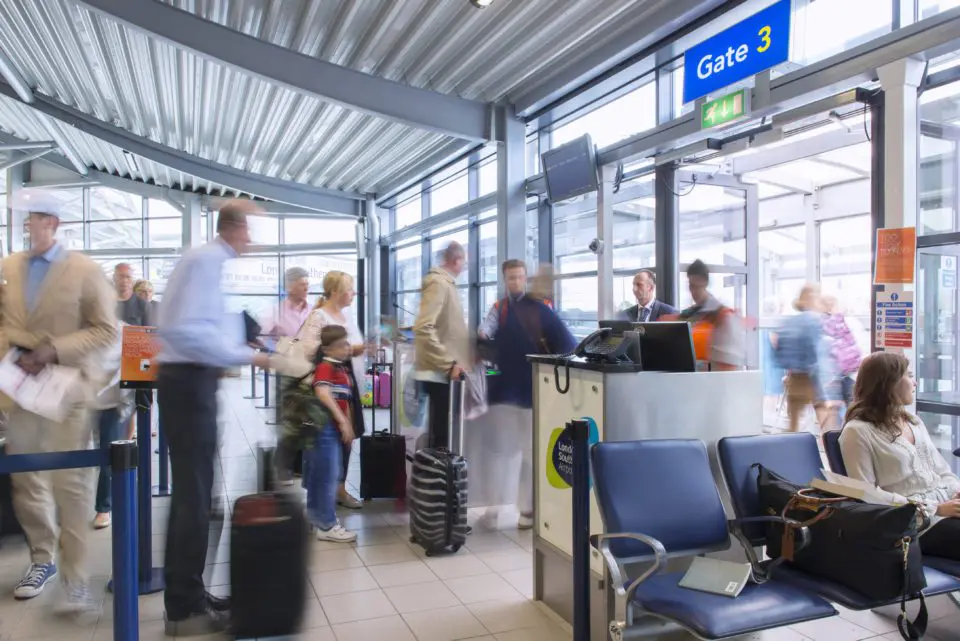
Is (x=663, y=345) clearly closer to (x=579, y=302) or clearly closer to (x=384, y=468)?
(x=384, y=468)

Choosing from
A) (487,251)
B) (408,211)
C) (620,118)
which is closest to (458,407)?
(620,118)

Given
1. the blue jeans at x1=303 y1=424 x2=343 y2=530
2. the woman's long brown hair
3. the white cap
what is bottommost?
the blue jeans at x1=303 y1=424 x2=343 y2=530

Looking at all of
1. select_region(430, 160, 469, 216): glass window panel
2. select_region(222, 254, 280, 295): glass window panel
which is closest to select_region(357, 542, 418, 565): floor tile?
select_region(430, 160, 469, 216): glass window panel

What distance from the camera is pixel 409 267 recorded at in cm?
1352

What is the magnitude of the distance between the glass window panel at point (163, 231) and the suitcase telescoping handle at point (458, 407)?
12.9 meters

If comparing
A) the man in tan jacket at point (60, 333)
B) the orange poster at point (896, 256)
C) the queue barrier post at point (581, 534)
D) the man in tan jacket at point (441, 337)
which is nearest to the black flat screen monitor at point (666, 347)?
the queue barrier post at point (581, 534)

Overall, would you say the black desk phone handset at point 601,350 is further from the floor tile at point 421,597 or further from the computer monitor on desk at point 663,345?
the floor tile at point 421,597

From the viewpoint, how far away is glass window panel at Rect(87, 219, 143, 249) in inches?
599

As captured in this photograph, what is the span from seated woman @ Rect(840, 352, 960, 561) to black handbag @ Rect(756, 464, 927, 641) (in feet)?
1.32

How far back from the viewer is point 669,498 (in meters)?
2.45

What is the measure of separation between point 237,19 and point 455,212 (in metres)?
4.46

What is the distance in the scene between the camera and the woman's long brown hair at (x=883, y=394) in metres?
2.73

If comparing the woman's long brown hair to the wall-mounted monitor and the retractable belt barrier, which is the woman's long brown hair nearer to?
the retractable belt barrier

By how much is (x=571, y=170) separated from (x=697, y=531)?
4635 mm
